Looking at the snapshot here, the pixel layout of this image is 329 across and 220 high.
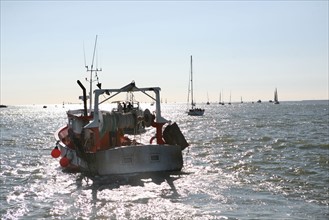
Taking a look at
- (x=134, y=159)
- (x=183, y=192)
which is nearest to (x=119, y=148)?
(x=134, y=159)

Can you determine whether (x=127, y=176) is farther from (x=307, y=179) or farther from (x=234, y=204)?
(x=307, y=179)

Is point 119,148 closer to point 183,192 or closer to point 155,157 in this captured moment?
point 155,157

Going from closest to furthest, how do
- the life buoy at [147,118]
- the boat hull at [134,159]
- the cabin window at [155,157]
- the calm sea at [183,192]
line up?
the calm sea at [183,192]
the boat hull at [134,159]
the cabin window at [155,157]
the life buoy at [147,118]

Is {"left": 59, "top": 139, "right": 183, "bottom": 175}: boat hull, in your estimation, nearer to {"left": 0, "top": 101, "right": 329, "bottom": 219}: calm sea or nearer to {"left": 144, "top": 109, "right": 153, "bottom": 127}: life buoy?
{"left": 0, "top": 101, "right": 329, "bottom": 219}: calm sea

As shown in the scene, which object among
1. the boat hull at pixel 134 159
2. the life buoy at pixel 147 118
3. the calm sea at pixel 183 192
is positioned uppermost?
the life buoy at pixel 147 118

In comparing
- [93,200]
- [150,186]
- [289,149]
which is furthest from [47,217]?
[289,149]

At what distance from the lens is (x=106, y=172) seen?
19.6 metres

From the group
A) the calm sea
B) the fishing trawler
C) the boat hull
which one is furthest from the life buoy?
the calm sea

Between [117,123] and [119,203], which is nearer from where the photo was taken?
[119,203]

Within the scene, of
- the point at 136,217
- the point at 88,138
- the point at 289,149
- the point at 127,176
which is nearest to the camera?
the point at 136,217

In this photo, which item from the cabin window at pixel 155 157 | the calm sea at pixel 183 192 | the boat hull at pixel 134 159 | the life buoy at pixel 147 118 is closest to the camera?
the calm sea at pixel 183 192

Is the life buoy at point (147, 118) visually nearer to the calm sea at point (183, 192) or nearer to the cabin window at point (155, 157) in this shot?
the cabin window at point (155, 157)

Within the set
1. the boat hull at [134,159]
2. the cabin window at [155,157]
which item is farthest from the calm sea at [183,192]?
the cabin window at [155,157]

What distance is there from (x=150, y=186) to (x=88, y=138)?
5.94 meters
